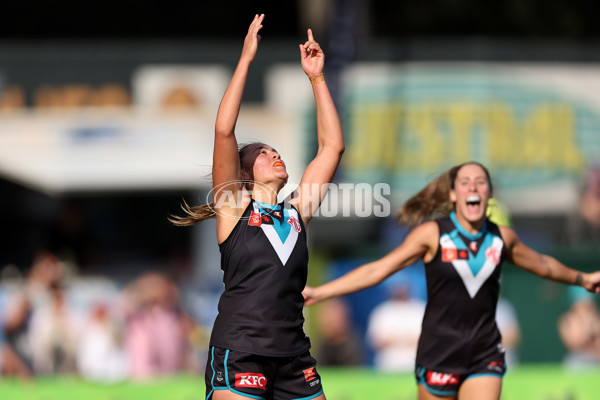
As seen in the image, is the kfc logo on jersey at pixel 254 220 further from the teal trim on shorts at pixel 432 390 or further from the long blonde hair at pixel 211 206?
the teal trim on shorts at pixel 432 390

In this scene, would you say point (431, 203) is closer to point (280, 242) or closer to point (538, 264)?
point (538, 264)

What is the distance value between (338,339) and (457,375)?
663cm

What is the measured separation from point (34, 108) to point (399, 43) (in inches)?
254

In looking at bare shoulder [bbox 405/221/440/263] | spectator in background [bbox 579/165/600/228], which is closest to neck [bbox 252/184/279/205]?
bare shoulder [bbox 405/221/440/263]

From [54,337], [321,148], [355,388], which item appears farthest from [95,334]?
[321,148]

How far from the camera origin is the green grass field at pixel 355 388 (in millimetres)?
9320

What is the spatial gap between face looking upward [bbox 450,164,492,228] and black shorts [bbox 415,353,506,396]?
2.94 ft

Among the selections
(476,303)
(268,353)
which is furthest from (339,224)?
(268,353)

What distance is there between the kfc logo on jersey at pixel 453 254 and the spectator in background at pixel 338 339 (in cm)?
656

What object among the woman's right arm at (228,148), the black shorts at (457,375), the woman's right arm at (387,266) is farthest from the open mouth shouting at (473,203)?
the woman's right arm at (228,148)

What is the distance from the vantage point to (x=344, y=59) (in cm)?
1535

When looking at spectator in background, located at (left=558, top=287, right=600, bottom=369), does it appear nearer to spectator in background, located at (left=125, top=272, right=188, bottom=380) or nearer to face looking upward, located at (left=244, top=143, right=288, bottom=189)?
spectator in background, located at (left=125, top=272, right=188, bottom=380)

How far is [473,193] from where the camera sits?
600 centimetres

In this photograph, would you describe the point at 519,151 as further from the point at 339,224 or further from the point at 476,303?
the point at 476,303
